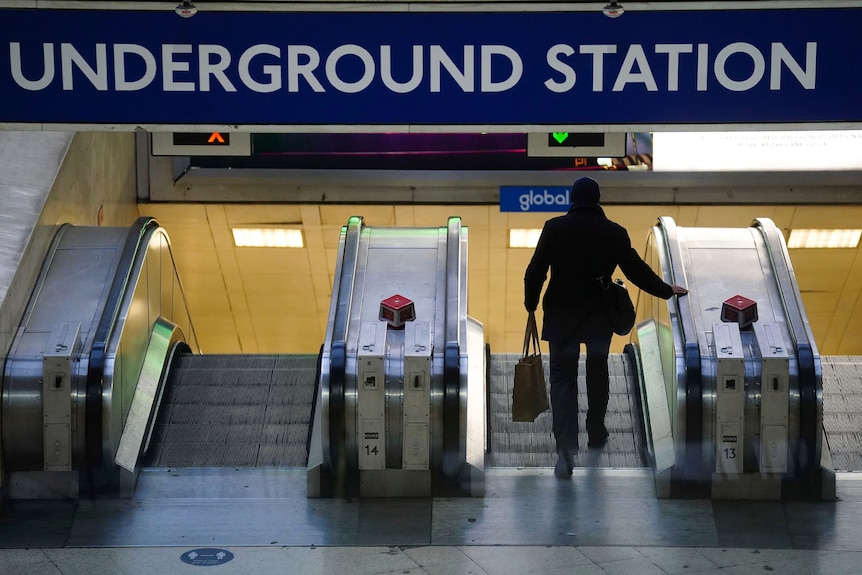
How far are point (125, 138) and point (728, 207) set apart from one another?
608cm

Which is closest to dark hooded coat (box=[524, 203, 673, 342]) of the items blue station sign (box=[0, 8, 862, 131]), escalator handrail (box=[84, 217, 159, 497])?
blue station sign (box=[0, 8, 862, 131])

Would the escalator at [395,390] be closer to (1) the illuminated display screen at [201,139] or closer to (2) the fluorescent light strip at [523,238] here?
(1) the illuminated display screen at [201,139]

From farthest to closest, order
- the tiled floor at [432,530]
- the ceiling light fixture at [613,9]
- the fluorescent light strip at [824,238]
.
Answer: the fluorescent light strip at [824,238] < the tiled floor at [432,530] < the ceiling light fixture at [613,9]

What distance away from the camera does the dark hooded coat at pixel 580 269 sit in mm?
7109

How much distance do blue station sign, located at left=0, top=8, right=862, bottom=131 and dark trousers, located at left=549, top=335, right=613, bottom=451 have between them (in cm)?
271

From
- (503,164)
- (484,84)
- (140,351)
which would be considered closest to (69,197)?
(140,351)

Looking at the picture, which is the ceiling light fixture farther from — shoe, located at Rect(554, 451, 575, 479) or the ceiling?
the ceiling

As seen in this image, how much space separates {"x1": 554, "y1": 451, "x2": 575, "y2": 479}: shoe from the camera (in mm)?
7486

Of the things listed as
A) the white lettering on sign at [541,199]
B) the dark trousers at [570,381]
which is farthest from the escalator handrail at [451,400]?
the white lettering on sign at [541,199]

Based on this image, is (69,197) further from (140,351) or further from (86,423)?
(86,423)

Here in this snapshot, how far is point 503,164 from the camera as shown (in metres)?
12.9

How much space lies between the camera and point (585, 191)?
7141 millimetres

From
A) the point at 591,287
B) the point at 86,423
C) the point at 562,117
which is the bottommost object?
the point at 86,423

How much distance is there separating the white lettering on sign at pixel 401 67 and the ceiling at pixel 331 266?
8191 millimetres
